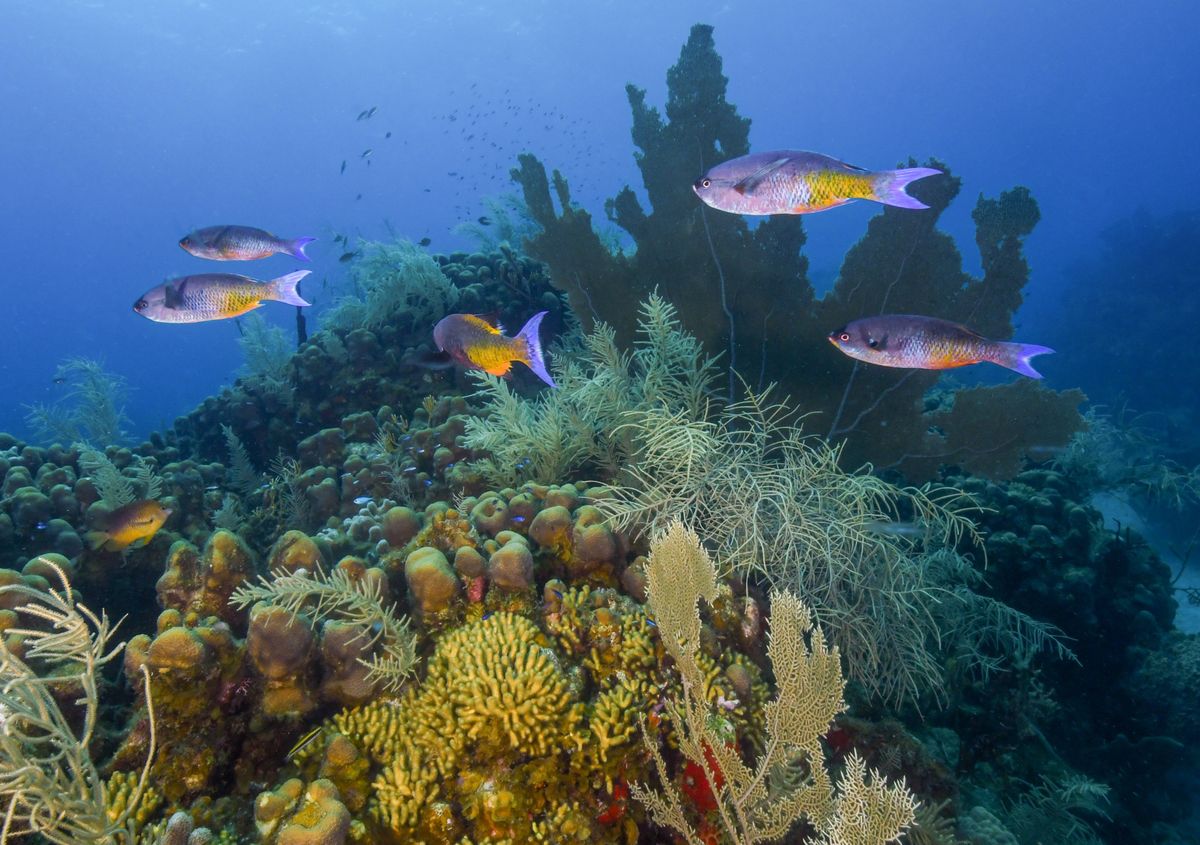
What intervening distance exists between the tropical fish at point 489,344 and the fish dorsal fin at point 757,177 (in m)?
1.41

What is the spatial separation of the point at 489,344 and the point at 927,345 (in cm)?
258

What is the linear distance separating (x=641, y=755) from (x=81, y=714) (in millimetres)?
2713

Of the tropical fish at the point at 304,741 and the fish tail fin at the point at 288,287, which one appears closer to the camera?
the tropical fish at the point at 304,741

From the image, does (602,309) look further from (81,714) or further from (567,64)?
(567,64)

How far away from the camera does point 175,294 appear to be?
349 centimetres

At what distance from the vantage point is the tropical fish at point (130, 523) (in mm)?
4121

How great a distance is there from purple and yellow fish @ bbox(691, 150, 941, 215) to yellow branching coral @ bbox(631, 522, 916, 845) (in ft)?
6.18

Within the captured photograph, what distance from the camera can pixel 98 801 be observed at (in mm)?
1813

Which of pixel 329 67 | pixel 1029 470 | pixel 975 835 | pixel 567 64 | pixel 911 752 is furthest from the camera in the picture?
pixel 567 64

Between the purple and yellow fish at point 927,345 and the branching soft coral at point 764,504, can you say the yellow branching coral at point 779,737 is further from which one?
the purple and yellow fish at point 927,345

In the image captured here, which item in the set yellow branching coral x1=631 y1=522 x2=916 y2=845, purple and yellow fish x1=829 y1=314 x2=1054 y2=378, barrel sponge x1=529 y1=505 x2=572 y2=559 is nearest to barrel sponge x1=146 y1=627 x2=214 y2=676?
barrel sponge x1=529 y1=505 x2=572 y2=559

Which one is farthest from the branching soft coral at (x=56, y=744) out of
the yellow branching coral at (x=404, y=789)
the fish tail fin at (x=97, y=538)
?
the fish tail fin at (x=97, y=538)

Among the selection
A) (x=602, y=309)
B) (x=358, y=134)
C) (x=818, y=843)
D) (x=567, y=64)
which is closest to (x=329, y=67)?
(x=358, y=134)

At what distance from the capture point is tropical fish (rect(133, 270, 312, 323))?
3490mm
